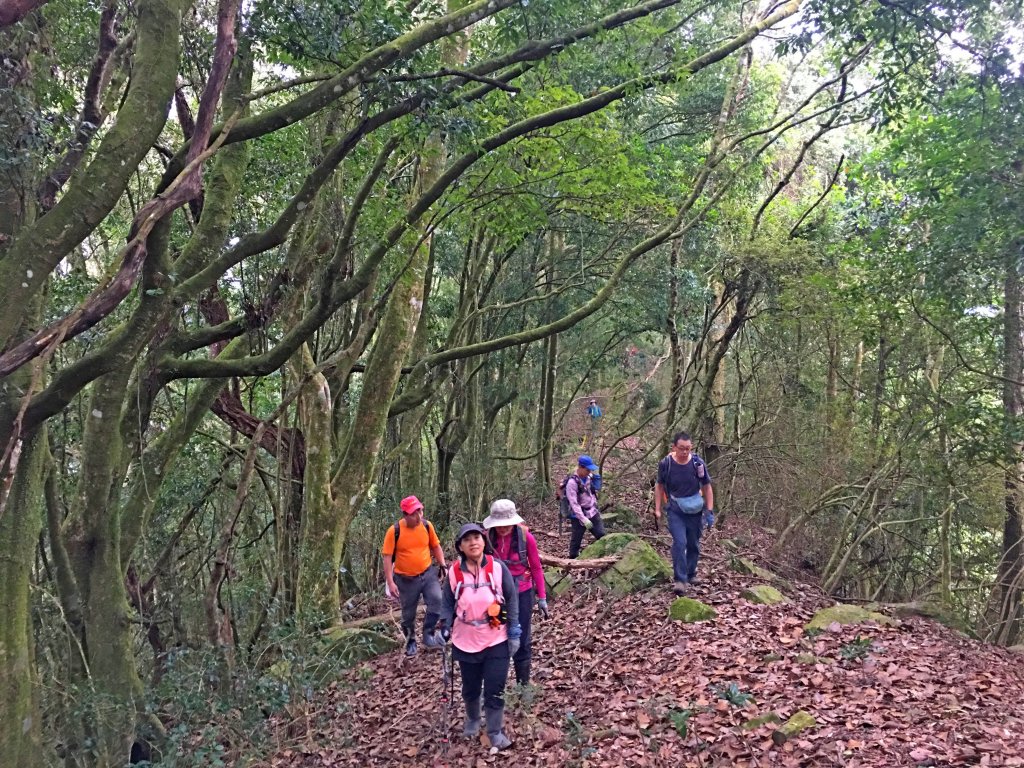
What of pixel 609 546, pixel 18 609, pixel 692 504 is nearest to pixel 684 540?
pixel 692 504

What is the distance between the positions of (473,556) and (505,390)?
1189 cm

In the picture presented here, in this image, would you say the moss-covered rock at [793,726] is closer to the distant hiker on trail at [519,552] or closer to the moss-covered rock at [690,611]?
the distant hiker on trail at [519,552]

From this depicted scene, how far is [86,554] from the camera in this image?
6914 millimetres

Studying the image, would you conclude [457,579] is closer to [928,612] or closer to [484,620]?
[484,620]

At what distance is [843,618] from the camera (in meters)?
7.38

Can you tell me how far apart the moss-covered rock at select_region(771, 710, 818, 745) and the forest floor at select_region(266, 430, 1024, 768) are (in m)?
0.05

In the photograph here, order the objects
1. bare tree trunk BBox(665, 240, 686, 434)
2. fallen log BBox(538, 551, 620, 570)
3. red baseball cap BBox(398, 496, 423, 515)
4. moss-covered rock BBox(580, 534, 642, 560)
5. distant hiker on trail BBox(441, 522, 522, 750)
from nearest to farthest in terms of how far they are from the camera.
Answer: distant hiker on trail BBox(441, 522, 522, 750) < red baseball cap BBox(398, 496, 423, 515) < fallen log BBox(538, 551, 620, 570) < moss-covered rock BBox(580, 534, 642, 560) < bare tree trunk BBox(665, 240, 686, 434)

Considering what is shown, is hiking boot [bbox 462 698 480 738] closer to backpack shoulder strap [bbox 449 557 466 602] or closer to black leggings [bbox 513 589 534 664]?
black leggings [bbox 513 589 534 664]

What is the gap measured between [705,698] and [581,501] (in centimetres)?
495

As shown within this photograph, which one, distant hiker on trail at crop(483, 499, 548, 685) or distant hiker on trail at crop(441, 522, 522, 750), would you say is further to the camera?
distant hiker on trail at crop(483, 499, 548, 685)

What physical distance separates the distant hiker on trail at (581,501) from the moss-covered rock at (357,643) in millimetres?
3019

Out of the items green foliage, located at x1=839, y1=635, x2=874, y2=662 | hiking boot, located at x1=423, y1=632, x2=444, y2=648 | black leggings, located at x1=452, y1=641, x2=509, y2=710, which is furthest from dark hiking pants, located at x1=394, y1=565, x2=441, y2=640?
green foliage, located at x1=839, y1=635, x2=874, y2=662

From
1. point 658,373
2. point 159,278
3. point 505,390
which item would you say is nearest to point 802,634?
point 159,278

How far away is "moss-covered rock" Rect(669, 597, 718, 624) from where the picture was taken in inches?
301
